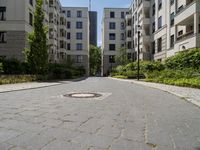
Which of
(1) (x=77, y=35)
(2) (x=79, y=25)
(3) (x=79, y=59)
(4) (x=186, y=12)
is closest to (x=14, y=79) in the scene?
(4) (x=186, y=12)

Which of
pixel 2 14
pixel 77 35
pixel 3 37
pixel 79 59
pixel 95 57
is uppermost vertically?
pixel 77 35

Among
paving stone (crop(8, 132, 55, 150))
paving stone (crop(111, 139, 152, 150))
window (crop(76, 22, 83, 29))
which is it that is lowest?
paving stone (crop(111, 139, 152, 150))

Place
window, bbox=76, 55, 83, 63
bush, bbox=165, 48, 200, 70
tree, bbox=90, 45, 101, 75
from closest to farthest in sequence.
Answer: bush, bbox=165, 48, 200, 70 → window, bbox=76, 55, 83, 63 → tree, bbox=90, 45, 101, 75

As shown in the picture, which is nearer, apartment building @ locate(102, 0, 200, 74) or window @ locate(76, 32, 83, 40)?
apartment building @ locate(102, 0, 200, 74)

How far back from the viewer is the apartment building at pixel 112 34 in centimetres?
8525

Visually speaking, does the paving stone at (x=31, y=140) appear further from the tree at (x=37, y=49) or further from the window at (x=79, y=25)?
the window at (x=79, y=25)

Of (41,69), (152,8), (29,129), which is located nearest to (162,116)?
(29,129)

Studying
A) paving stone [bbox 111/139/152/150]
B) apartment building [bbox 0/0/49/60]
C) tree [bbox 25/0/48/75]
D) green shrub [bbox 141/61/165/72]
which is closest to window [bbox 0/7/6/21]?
apartment building [bbox 0/0/49/60]

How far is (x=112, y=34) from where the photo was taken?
8606 centimetres

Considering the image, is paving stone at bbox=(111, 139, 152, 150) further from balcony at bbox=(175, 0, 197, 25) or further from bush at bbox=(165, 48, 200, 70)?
balcony at bbox=(175, 0, 197, 25)

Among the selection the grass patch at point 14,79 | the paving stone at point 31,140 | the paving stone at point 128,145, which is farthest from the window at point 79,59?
the paving stone at point 128,145

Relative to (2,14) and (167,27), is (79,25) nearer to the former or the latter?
(167,27)

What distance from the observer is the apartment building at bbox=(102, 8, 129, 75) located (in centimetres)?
8525

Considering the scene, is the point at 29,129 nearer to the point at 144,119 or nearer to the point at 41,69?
the point at 144,119
